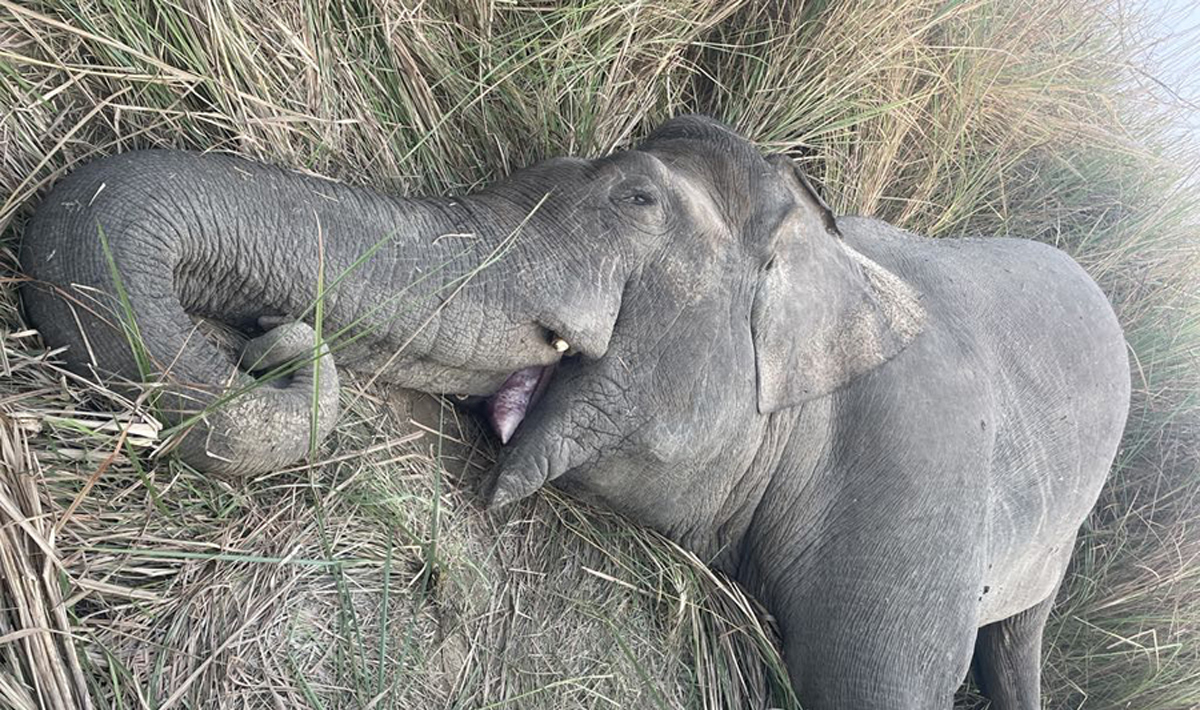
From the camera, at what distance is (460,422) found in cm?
230

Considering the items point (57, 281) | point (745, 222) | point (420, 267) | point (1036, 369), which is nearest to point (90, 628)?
point (57, 281)

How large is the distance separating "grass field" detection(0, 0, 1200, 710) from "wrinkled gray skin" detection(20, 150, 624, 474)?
86 millimetres

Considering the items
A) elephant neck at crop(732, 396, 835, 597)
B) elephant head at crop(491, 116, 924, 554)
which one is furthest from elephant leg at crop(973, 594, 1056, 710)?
elephant head at crop(491, 116, 924, 554)

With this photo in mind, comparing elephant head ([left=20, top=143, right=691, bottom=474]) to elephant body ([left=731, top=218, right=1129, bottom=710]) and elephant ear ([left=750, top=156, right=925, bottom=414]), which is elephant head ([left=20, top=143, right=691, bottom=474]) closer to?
elephant ear ([left=750, top=156, right=925, bottom=414])

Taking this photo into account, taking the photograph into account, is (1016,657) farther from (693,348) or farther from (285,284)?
(285,284)

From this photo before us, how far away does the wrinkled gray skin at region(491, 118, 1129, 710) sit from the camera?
220 centimetres

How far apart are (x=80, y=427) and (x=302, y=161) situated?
79cm

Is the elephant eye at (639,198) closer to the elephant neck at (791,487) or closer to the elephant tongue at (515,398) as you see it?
the elephant tongue at (515,398)

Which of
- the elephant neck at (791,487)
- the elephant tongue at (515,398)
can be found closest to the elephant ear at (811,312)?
the elephant neck at (791,487)

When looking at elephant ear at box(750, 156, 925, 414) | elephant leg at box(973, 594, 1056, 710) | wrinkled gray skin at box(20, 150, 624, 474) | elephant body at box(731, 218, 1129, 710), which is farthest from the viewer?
elephant leg at box(973, 594, 1056, 710)

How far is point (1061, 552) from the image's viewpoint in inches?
126

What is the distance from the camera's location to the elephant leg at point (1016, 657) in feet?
11.2

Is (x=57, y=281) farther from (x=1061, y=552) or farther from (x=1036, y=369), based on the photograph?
(x=1061, y=552)

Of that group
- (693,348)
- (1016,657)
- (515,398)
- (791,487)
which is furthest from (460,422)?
(1016,657)
